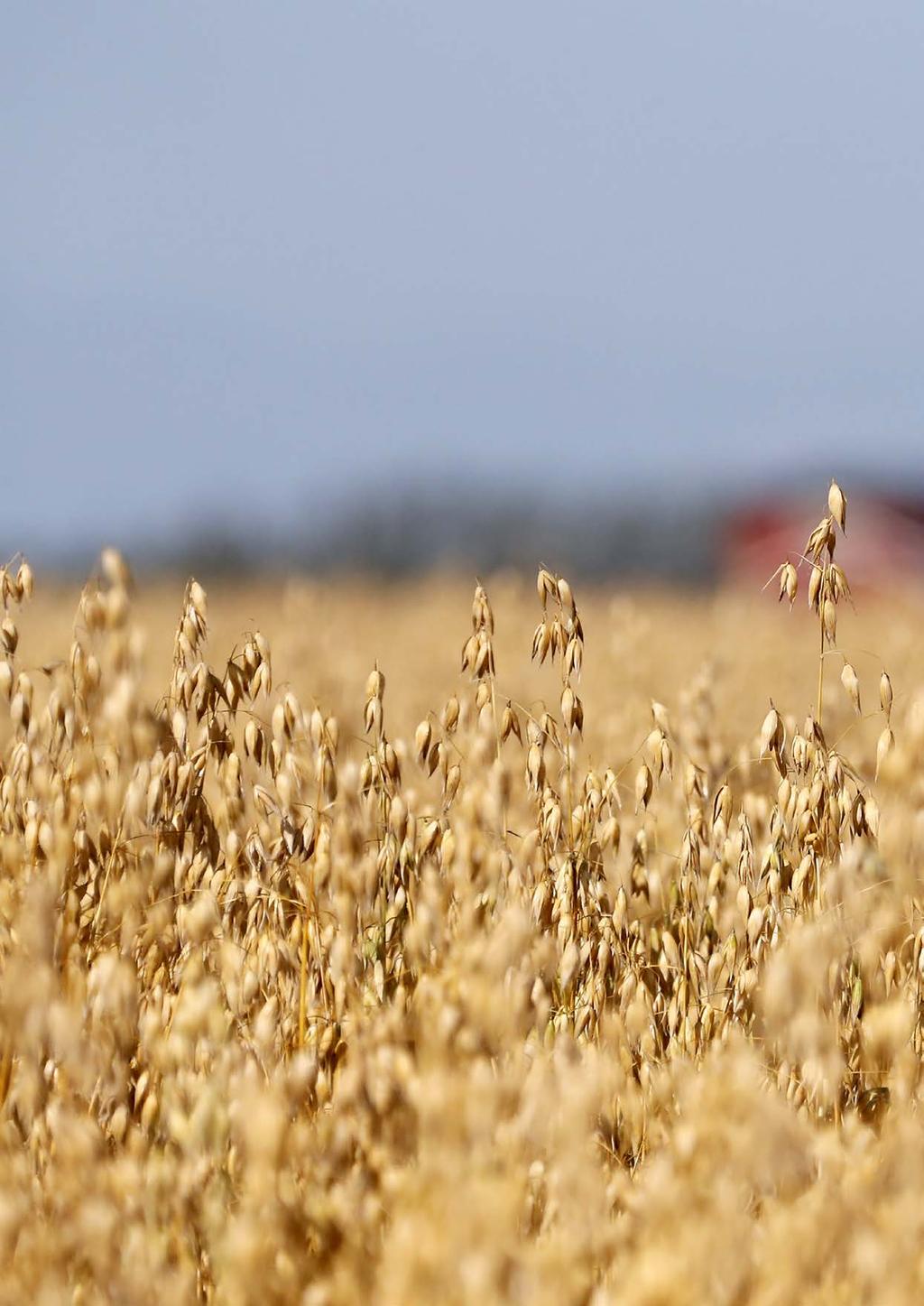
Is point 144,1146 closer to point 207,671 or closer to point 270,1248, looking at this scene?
point 270,1248

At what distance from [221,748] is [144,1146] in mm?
935

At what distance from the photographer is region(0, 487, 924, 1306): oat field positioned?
4.44 feet

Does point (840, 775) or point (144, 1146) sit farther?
point (840, 775)

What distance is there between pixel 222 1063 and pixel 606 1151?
706 millimetres

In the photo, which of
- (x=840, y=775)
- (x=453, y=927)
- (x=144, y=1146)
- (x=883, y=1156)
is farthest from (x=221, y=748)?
(x=883, y=1156)

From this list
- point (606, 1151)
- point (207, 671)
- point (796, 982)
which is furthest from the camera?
point (207, 671)

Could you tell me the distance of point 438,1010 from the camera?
1.79m

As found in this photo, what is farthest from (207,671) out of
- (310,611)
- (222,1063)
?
(310,611)

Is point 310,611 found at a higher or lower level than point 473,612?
lower

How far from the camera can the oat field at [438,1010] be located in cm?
135

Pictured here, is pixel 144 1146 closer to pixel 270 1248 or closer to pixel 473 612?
pixel 270 1248

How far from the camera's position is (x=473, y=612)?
2.26 meters

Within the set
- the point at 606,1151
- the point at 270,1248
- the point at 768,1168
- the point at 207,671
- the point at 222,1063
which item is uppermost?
the point at 207,671

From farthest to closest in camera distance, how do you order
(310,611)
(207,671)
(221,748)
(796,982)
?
(310,611)
(221,748)
(207,671)
(796,982)
